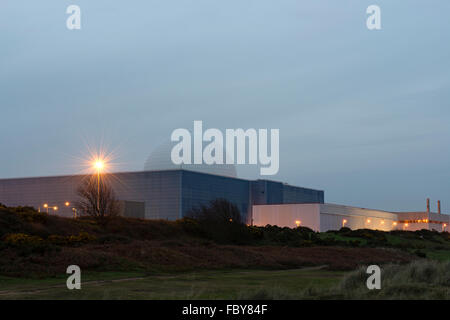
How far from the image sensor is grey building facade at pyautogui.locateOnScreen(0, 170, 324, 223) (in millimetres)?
74312

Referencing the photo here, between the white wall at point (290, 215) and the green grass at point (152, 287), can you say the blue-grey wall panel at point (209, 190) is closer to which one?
the white wall at point (290, 215)

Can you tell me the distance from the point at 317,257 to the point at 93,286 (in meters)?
18.5

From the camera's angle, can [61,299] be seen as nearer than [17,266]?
Yes

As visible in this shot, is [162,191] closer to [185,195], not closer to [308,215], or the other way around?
[185,195]

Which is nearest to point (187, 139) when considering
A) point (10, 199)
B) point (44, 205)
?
point (44, 205)

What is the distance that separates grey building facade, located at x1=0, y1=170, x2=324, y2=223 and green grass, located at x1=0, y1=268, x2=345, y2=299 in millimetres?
50345

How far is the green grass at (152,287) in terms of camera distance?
51.9ft

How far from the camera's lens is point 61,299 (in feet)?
50.3

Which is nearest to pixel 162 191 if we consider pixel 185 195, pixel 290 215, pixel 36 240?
pixel 185 195

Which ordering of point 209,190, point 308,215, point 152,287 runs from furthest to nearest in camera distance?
point 308,215, point 209,190, point 152,287

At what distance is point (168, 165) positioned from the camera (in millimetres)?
77812

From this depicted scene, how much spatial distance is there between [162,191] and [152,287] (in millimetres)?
56351

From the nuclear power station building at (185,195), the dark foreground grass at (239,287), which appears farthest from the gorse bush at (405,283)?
the nuclear power station building at (185,195)
